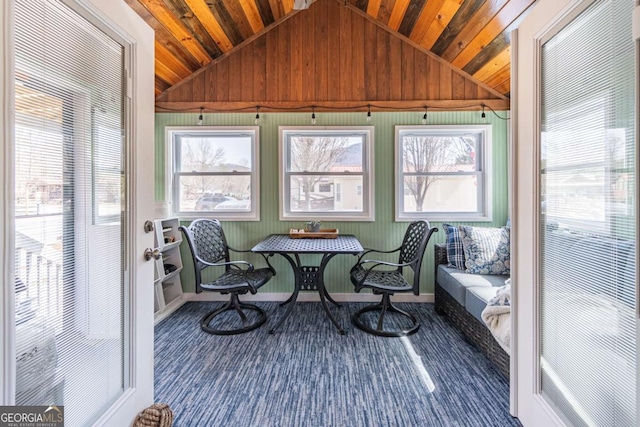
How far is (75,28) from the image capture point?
1058mm

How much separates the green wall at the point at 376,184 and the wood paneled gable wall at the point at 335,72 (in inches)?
4.8

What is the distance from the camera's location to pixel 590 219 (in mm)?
1075

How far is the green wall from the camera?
324 cm

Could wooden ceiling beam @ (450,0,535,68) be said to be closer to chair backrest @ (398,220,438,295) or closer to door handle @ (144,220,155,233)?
chair backrest @ (398,220,438,295)

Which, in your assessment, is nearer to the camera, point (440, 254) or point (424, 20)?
point (424, 20)

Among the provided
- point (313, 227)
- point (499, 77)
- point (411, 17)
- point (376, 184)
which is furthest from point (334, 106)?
point (499, 77)

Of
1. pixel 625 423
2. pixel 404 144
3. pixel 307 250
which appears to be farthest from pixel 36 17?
pixel 404 144

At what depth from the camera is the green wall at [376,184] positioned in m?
3.24

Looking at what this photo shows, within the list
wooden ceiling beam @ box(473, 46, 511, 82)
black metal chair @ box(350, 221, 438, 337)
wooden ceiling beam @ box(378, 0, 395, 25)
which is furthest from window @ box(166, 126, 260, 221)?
wooden ceiling beam @ box(473, 46, 511, 82)

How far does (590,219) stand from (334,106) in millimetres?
2656

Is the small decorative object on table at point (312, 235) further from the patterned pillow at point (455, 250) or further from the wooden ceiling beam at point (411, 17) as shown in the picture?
the wooden ceiling beam at point (411, 17)

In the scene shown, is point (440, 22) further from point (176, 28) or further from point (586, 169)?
point (176, 28)

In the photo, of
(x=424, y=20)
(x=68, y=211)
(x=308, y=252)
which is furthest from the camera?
(x=424, y=20)

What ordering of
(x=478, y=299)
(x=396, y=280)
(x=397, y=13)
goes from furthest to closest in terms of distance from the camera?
(x=397, y=13), (x=396, y=280), (x=478, y=299)
